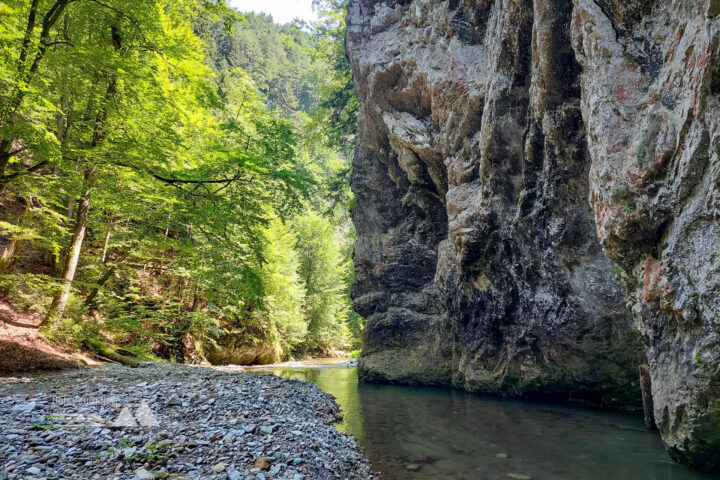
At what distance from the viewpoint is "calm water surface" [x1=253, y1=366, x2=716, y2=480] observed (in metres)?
5.87

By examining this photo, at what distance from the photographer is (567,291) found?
Result: 11.2 meters

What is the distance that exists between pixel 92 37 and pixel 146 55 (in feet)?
4.17

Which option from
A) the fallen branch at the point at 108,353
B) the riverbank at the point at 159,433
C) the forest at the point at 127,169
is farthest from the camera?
the fallen branch at the point at 108,353

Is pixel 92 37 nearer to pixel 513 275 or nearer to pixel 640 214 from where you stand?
pixel 640 214

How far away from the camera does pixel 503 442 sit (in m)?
7.43

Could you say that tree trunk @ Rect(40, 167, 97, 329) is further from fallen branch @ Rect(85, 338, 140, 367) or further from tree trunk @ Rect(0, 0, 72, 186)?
tree trunk @ Rect(0, 0, 72, 186)

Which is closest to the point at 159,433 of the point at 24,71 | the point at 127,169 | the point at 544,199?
the point at 24,71

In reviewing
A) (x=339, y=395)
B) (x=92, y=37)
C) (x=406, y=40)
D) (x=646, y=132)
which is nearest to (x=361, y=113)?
(x=406, y=40)

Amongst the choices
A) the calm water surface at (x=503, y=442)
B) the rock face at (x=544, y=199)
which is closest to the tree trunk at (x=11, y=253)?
the calm water surface at (x=503, y=442)

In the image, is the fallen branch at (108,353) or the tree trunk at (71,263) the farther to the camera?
the fallen branch at (108,353)

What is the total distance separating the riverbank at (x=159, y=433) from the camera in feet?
13.3

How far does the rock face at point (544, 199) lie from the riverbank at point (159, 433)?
5278 millimetres

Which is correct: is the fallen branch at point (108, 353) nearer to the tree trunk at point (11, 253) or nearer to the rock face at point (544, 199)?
the tree trunk at point (11, 253)

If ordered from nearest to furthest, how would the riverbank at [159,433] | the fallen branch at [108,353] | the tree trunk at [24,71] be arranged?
the riverbank at [159,433] < the tree trunk at [24,71] < the fallen branch at [108,353]
